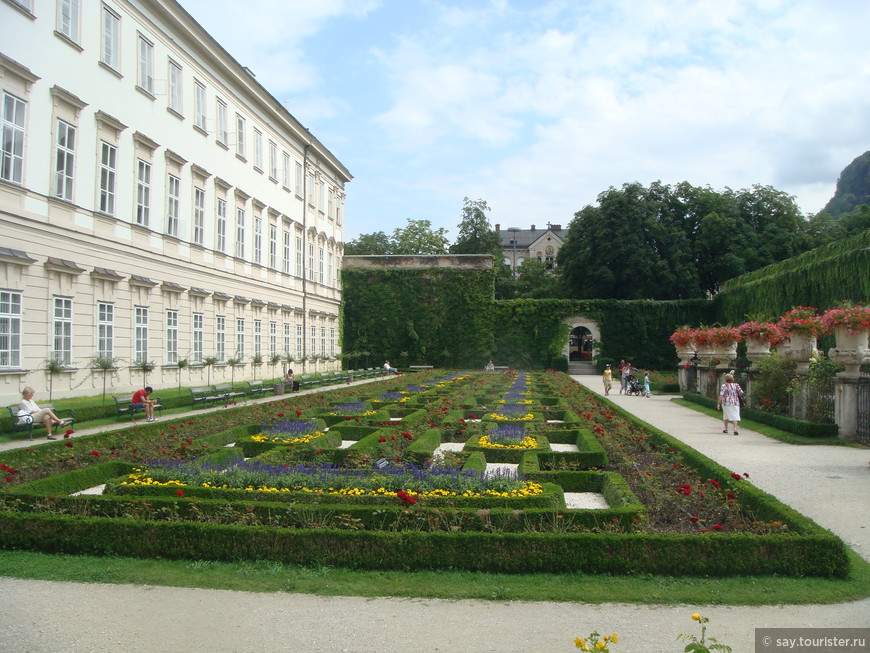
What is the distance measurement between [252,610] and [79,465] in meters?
5.58

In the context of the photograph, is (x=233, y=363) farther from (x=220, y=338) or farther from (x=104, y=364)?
(x=104, y=364)

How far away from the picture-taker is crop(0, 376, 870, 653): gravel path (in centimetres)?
448

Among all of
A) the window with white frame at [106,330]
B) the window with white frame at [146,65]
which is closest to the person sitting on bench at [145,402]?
the window with white frame at [106,330]

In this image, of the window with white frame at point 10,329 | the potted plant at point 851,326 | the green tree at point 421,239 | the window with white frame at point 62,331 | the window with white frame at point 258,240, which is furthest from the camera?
the green tree at point 421,239

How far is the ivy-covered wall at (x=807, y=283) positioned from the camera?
26141mm

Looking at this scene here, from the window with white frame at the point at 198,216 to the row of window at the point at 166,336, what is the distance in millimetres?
2752

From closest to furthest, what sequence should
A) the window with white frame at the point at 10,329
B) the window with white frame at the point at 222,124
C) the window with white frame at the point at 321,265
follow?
the window with white frame at the point at 10,329, the window with white frame at the point at 222,124, the window with white frame at the point at 321,265

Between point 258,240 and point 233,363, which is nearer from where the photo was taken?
point 233,363

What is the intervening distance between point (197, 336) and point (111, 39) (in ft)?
31.7

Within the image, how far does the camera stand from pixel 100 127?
17938mm

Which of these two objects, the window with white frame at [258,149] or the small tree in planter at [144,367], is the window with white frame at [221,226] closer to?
the window with white frame at [258,149]

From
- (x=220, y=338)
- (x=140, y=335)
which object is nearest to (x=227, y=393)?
(x=140, y=335)

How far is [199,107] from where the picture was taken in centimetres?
2420

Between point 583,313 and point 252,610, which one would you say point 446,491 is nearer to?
point 252,610
